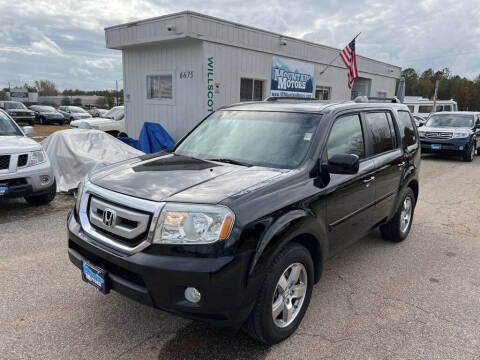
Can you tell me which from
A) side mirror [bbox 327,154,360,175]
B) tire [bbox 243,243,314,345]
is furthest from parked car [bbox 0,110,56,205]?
side mirror [bbox 327,154,360,175]

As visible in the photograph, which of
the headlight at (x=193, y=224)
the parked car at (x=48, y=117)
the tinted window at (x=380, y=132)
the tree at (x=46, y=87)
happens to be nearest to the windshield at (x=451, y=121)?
the tinted window at (x=380, y=132)

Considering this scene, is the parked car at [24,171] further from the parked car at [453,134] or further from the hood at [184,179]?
the parked car at [453,134]

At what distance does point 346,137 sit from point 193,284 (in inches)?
86.4

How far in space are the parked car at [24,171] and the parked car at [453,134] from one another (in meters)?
12.5

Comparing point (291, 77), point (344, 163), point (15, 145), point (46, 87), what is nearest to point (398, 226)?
point (344, 163)

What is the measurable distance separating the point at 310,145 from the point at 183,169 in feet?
3.63

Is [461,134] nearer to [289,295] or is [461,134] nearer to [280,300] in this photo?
[289,295]

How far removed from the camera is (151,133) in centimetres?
1032

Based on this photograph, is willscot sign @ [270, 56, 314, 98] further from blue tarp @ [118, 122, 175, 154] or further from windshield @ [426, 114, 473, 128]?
windshield @ [426, 114, 473, 128]

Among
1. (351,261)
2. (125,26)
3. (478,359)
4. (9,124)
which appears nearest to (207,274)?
(478,359)

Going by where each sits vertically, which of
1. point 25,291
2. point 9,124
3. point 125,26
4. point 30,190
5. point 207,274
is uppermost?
point 125,26

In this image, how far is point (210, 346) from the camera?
278 cm

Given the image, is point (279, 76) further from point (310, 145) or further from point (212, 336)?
point (212, 336)

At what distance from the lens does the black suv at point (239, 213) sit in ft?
7.63
